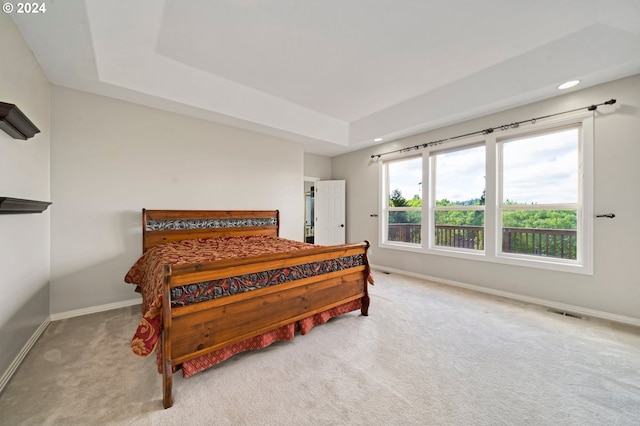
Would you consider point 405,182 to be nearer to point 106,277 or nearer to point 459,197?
point 459,197

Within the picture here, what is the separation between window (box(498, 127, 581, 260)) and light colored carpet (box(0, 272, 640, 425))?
1.05 m

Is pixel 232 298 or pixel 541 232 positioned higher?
pixel 541 232

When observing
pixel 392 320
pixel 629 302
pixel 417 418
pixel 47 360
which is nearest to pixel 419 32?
pixel 392 320

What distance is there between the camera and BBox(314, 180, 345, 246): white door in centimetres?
585

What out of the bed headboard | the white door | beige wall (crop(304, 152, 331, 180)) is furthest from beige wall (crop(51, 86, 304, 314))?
the white door

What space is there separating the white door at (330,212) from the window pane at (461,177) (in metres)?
2.13

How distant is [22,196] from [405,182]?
5.15 meters

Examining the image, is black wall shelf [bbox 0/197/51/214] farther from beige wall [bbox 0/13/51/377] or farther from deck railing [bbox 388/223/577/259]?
deck railing [bbox 388/223/577/259]

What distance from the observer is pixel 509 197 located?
11.8ft

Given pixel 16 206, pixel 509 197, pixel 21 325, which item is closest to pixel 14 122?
pixel 16 206

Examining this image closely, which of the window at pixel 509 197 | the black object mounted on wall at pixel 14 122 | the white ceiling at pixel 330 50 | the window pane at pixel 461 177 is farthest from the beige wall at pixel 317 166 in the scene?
the black object mounted on wall at pixel 14 122

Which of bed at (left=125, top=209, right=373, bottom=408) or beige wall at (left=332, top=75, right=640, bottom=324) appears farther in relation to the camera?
beige wall at (left=332, top=75, right=640, bottom=324)

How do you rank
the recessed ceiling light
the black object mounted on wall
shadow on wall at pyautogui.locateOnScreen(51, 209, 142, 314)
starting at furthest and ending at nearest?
shadow on wall at pyautogui.locateOnScreen(51, 209, 142, 314) → the recessed ceiling light → the black object mounted on wall

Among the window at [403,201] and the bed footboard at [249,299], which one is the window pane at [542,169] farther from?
the bed footboard at [249,299]
